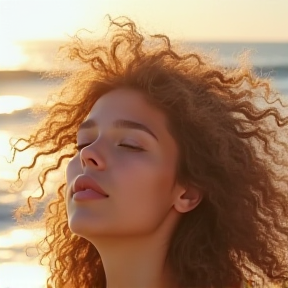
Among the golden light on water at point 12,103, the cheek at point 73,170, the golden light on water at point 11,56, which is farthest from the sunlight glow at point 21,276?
the golden light on water at point 11,56

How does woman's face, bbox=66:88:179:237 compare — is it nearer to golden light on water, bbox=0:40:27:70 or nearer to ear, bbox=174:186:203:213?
ear, bbox=174:186:203:213

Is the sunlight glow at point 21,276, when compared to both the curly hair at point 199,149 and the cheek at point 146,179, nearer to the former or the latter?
the curly hair at point 199,149

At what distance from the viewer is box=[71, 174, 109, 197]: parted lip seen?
131 inches

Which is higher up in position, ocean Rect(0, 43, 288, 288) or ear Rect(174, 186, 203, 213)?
ocean Rect(0, 43, 288, 288)

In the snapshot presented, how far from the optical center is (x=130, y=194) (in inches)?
131

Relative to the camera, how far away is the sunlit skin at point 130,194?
3.32m

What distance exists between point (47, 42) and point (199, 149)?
10823 mm

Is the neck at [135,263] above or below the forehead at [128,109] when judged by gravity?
below

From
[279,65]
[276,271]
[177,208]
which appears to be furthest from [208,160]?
[279,65]

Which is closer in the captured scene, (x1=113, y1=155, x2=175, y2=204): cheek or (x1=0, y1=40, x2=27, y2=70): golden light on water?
(x1=113, y1=155, x2=175, y2=204): cheek

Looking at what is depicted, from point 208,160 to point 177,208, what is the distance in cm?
21

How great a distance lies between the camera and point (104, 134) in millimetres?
3441

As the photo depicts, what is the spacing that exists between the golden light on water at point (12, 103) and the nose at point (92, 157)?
610 centimetres

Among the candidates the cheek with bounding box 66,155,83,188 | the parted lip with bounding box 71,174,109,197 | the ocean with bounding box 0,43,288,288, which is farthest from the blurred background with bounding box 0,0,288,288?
the parted lip with bounding box 71,174,109,197
